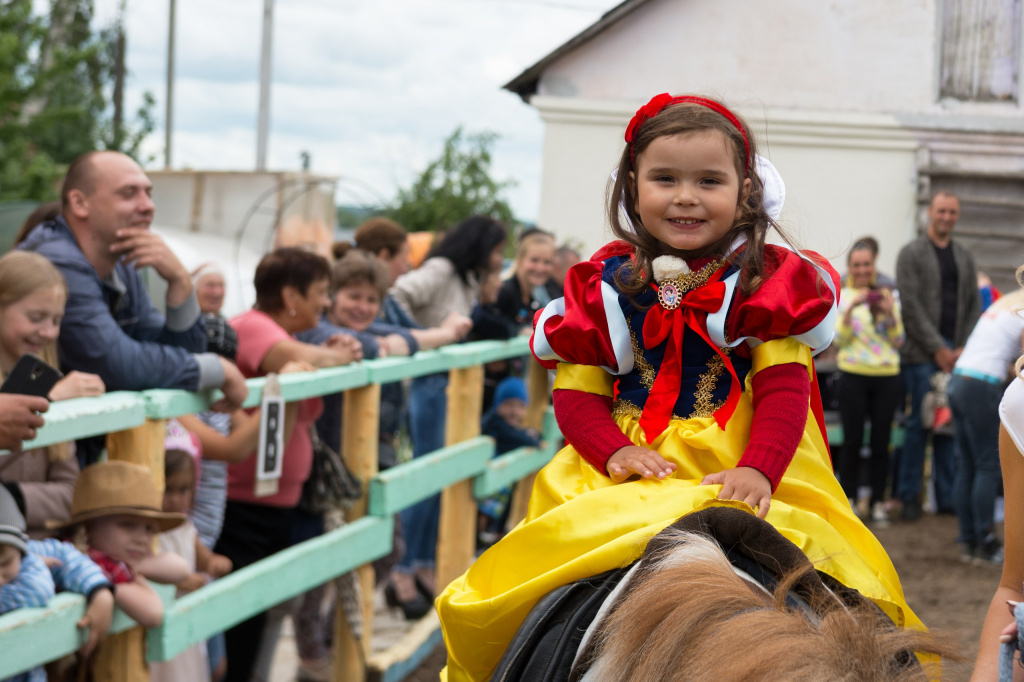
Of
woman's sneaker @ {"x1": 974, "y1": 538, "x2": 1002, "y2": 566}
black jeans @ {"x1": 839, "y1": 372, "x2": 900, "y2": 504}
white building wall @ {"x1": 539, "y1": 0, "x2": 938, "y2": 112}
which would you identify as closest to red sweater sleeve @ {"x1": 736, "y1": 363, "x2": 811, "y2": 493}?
woman's sneaker @ {"x1": 974, "y1": 538, "x2": 1002, "y2": 566}

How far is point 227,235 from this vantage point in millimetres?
14016

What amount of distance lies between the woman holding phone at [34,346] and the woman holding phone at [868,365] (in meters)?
6.05

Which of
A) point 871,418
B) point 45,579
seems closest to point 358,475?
point 45,579

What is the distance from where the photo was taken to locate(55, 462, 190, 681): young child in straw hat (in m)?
2.87

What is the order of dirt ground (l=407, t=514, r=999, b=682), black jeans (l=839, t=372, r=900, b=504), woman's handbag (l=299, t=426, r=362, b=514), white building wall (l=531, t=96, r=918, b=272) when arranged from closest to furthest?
woman's handbag (l=299, t=426, r=362, b=514) → dirt ground (l=407, t=514, r=999, b=682) → black jeans (l=839, t=372, r=900, b=504) → white building wall (l=531, t=96, r=918, b=272)

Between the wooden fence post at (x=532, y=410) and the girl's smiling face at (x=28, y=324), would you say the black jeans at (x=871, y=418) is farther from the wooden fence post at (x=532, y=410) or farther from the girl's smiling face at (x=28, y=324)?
the girl's smiling face at (x=28, y=324)

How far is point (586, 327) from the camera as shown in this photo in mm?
2148

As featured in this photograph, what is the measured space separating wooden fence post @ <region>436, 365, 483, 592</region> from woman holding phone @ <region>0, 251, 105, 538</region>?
2564 mm

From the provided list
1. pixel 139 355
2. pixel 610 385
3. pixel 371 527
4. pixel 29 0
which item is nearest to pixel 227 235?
pixel 29 0

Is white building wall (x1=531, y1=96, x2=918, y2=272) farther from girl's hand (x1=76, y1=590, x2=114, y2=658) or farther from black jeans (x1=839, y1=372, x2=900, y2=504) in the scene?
girl's hand (x1=76, y1=590, x2=114, y2=658)

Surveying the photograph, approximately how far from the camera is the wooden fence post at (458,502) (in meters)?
5.37

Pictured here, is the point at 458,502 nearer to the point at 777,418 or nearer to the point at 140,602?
the point at 140,602

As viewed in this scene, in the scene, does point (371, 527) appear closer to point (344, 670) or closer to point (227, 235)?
point (344, 670)

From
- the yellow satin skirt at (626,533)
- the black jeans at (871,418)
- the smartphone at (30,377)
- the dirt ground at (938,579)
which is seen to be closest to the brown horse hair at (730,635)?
the yellow satin skirt at (626,533)
